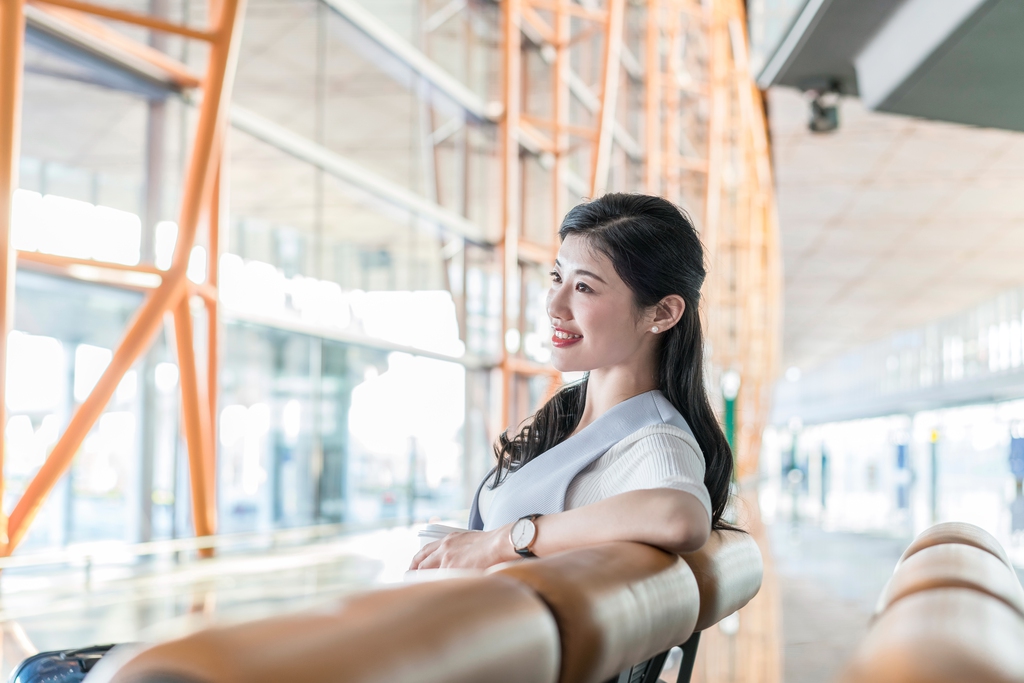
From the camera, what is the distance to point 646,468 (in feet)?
6.12

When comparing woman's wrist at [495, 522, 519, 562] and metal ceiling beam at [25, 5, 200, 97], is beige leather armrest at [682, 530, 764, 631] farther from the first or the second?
metal ceiling beam at [25, 5, 200, 97]

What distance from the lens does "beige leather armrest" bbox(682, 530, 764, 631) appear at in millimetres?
1688

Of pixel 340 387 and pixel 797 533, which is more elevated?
pixel 340 387

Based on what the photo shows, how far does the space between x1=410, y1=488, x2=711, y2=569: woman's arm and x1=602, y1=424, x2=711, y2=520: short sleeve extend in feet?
0.28

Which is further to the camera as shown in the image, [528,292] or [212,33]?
[528,292]

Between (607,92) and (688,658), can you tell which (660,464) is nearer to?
(688,658)

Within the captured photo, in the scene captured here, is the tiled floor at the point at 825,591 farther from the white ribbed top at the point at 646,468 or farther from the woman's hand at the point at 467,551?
the woman's hand at the point at 467,551

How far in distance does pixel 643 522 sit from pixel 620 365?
0.74 metres

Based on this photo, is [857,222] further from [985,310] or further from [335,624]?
[335,624]

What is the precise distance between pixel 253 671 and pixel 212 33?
303 inches

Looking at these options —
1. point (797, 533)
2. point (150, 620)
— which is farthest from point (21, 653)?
point (797, 533)

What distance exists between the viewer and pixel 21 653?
4879 mm

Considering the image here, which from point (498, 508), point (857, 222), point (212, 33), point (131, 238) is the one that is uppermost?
point (857, 222)

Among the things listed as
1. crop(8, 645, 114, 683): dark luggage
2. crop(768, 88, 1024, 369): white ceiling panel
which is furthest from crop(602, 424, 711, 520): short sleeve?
crop(768, 88, 1024, 369): white ceiling panel
